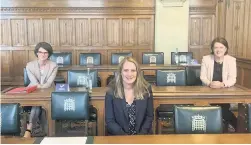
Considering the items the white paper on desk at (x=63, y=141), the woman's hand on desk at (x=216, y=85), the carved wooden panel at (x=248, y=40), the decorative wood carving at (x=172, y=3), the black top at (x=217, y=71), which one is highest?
the decorative wood carving at (x=172, y=3)

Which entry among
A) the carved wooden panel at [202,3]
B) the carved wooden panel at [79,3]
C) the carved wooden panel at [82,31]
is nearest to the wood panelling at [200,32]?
the carved wooden panel at [202,3]

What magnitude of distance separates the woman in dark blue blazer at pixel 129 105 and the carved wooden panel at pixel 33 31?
4.56 m

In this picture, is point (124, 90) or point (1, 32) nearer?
point (124, 90)

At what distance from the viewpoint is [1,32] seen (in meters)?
6.79

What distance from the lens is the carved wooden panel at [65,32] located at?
6.80 meters

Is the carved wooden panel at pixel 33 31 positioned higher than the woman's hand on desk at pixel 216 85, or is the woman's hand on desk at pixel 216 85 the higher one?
the carved wooden panel at pixel 33 31

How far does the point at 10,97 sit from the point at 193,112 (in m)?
1.96

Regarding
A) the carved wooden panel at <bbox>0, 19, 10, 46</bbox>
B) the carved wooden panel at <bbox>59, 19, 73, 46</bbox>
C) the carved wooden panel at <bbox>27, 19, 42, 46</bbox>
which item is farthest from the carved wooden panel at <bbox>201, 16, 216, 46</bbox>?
the carved wooden panel at <bbox>0, 19, 10, 46</bbox>

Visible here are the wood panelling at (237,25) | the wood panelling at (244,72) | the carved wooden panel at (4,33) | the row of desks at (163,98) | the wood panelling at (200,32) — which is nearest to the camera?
the row of desks at (163,98)

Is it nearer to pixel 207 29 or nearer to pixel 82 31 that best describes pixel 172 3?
pixel 207 29

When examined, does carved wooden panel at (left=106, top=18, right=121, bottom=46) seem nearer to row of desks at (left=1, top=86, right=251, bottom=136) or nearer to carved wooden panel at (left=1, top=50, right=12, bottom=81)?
carved wooden panel at (left=1, top=50, right=12, bottom=81)

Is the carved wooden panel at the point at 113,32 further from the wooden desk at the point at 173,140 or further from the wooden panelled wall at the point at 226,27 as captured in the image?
the wooden desk at the point at 173,140

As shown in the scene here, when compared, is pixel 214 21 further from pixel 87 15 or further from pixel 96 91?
pixel 96 91

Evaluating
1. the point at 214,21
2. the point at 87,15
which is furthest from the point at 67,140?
the point at 214,21
